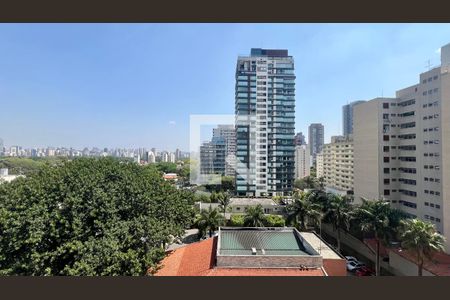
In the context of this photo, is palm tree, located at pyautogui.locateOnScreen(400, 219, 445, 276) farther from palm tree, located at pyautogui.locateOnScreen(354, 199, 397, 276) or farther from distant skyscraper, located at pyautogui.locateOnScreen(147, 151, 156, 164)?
distant skyscraper, located at pyautogui.locateOnScreen(147, 151, 156, 164)

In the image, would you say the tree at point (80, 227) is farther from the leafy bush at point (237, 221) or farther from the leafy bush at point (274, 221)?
the leafy bush at point (274, 221)

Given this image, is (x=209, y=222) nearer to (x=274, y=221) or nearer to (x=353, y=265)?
(x=274, y=221)

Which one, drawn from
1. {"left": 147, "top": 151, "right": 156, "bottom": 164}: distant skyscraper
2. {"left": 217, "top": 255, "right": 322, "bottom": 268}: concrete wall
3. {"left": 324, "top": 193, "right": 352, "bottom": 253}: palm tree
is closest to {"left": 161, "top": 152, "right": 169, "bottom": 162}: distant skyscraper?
{"left": 147, "top": 151, "right": 156, "bottom": 164}: distant skyscraper

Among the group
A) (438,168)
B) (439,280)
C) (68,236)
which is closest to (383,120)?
(438,168)

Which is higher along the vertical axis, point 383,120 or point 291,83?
point 291,83

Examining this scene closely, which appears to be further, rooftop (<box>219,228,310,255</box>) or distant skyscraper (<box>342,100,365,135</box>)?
distant skyscraper (<box>342,100,365,135</box>)

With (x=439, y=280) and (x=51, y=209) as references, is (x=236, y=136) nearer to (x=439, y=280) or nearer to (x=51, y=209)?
(x=51, y=209)

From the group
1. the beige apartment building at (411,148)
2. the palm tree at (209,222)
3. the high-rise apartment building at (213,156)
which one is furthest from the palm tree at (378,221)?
the high-rise apartment building at (213,156)
